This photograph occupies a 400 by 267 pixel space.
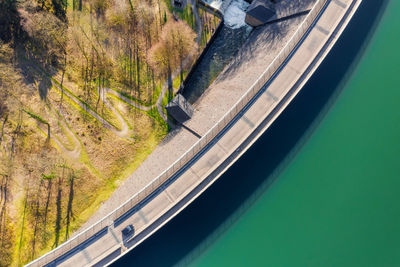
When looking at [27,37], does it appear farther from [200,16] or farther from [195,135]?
[195,135]

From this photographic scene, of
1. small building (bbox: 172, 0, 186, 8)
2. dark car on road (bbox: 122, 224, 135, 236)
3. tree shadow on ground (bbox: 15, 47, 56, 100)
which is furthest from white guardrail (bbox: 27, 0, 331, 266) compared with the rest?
tree shadow on ground (bbox: 15, 47, 56, 100)

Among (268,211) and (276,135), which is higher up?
(276,135)

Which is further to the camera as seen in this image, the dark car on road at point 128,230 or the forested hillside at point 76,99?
the forested hillside at point 76,99

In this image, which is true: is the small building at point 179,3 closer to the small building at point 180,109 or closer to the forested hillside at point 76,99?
the forested hillside at point 76,99

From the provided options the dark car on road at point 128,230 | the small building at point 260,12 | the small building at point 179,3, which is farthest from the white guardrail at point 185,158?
the small building at point 179,3

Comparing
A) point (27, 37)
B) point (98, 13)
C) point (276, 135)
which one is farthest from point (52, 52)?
point (276, 135)

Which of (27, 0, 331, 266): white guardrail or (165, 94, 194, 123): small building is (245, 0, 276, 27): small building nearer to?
(27, 0, 331, 266): white guardrail

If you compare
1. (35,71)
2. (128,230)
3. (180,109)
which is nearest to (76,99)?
(35,71)
